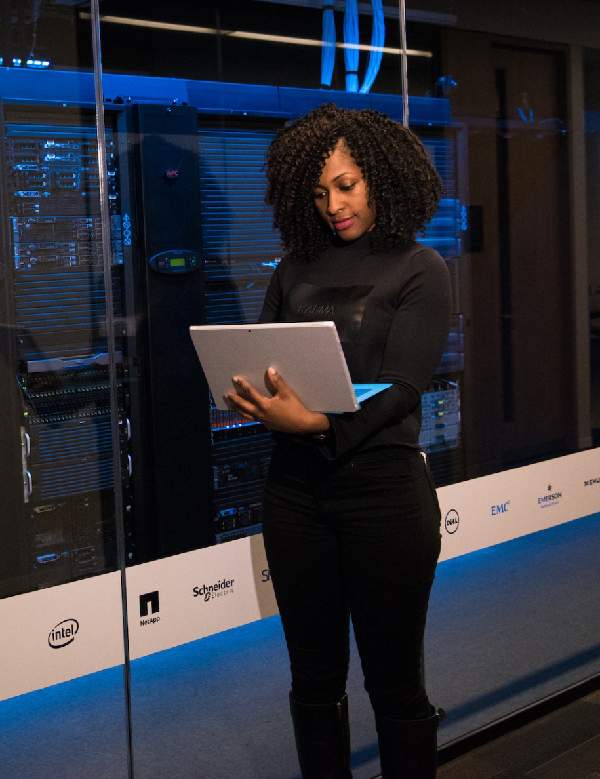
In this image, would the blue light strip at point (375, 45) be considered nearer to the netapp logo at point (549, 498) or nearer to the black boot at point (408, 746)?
the netapp logo at point (549, 498)

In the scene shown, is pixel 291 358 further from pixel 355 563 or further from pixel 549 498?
pixel 549 498

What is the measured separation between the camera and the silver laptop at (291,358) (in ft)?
5.79

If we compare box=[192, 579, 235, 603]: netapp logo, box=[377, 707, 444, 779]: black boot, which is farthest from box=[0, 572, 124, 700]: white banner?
box=[377, 707, 444, 779]: black boot

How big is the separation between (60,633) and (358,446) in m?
0.80

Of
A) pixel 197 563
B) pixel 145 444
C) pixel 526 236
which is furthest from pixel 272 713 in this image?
pixel 526 236

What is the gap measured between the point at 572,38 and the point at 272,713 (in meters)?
2.78

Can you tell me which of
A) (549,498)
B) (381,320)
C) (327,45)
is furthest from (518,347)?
(381,320)

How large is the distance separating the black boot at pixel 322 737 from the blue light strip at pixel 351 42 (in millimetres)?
1797

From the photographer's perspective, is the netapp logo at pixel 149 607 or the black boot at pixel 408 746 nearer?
the black boot at pixel 408 746

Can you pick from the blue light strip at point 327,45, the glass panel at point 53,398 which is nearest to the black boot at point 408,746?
the glass panel at point 53,398

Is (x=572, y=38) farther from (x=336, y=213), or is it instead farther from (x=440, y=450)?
(x=336, y=213)

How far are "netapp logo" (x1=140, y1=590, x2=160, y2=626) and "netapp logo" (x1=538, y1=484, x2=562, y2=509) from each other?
1.52 meters

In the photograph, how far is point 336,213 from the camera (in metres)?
2.04

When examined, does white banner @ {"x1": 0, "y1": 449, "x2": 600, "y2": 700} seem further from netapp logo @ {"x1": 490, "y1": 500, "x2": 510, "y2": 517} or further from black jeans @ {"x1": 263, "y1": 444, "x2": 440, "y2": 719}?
black jeans @ {"x1": 263, "y1": 444, "x2": 440, "y2": 719}
